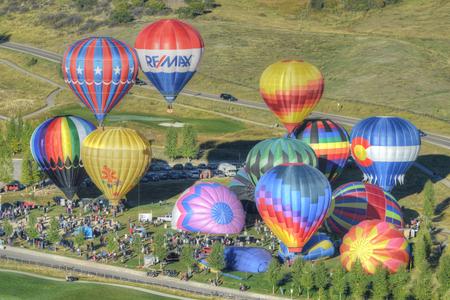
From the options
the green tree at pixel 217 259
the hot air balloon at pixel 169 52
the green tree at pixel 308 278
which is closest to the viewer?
the green tree at pixel 308 278

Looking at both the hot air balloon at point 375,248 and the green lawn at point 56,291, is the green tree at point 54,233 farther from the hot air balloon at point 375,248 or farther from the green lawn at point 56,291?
the hot air balloon at point 375,248

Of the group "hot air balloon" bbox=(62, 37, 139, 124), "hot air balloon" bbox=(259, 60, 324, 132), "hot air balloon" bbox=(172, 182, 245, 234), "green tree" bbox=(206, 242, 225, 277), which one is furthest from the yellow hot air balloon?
"green tree" bbox=(206, 242, 225, 277)

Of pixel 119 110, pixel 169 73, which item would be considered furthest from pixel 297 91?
pixel 119 110

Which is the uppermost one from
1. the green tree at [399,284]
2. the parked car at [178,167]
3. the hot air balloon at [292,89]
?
the hot air balloon at [292,89]

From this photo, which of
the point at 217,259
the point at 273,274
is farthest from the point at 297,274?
the point at 217,259

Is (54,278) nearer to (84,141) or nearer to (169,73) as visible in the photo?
(84,141)

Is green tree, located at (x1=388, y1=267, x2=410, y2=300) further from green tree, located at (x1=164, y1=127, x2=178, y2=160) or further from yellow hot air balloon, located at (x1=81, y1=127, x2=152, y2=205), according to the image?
green tree, located at (x1=164, y1=127, x2=178, y2=160)

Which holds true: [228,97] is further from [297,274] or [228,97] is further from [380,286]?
[380,286]

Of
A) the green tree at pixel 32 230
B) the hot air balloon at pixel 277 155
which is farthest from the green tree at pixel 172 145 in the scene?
the green tree at pixel 32 230
